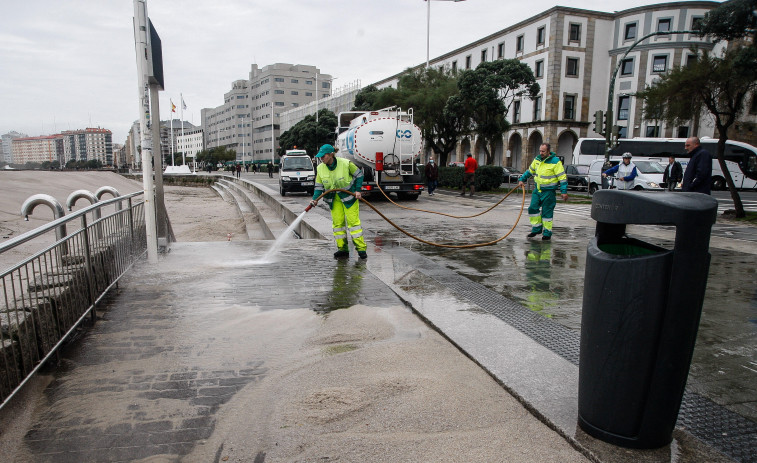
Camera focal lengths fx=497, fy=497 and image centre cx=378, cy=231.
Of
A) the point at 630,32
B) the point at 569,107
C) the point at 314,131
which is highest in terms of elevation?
the point at 630,32

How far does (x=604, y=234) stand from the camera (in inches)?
105

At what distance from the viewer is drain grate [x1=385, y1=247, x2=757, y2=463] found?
8.21ft

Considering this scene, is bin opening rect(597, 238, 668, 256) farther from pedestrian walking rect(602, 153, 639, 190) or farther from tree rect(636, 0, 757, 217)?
pedestrian walking rect(602, 153, 639, 190)

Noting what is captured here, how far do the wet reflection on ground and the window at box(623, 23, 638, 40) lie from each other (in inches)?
1632

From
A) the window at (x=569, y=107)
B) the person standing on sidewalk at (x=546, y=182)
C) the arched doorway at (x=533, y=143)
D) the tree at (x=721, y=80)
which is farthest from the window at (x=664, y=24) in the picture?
the person standing on sidewalk at (x=546, y=182)

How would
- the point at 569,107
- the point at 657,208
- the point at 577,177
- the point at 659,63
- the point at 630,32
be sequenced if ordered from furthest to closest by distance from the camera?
the point at 569,107, the point at 630,32, the point at 659,63, the point at 577,177, the point at 657,208

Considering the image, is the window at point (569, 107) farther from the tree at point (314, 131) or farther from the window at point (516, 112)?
the tree at point (314, 131)

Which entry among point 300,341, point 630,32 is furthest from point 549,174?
point 630,32

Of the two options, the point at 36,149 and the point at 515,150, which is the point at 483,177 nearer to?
the point at 515,150

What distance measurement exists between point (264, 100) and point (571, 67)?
289 feet

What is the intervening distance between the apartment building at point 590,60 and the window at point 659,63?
7 cm

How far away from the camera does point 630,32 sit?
43.9 metres

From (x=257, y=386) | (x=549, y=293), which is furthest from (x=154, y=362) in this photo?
(x=549, y=293)

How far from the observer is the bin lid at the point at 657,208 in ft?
7.07
